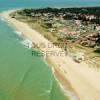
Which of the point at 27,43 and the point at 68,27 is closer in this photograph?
the point at 27,43

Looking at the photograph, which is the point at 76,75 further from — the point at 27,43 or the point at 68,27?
the point at 68,27

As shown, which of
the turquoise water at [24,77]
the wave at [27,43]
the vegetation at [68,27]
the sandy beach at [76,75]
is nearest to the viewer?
the turquoise water at [24,77]

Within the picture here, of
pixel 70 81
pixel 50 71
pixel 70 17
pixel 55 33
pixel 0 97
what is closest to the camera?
pixel 0 97

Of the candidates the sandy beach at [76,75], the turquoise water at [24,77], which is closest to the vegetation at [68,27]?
the sandy beach at [76,75]

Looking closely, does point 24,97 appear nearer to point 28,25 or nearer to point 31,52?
point 31,52

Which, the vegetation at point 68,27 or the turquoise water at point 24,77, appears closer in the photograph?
the turquoise water at point 24,77

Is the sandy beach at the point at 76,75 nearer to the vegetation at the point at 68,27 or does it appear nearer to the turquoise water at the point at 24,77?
the turquoise water at the point at 24,77

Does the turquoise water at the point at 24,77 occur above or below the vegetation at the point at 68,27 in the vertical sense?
above

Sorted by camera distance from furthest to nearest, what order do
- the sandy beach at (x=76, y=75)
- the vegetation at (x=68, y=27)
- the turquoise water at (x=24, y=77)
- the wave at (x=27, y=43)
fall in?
the wave at (x=27, y=43), the vegetation at (x=68, y=27), the sandy beach at (x=76, y=75), the turquoise water at (x=24, y=77)

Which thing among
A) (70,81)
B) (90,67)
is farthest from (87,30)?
(70,81)

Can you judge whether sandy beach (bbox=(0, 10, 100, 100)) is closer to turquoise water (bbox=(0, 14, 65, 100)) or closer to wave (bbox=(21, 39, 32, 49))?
turquoise water (bbox=(0, 14, 65, 100))

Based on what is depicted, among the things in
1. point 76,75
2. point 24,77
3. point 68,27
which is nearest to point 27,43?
point 68,27
